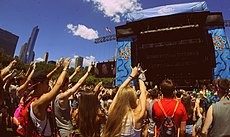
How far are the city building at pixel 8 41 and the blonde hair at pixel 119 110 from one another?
164 metres

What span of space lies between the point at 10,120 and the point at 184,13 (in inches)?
699

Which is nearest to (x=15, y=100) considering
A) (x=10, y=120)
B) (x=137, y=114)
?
(x=10, y=120)

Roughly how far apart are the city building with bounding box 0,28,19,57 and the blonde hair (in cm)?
16442

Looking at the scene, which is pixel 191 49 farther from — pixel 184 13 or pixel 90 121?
pixel 90 121

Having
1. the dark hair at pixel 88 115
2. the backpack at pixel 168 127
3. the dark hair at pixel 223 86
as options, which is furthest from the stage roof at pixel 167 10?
the dark hair at pixel 88 115

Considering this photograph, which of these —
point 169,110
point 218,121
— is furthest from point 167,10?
point 218,121

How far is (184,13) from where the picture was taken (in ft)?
57.4

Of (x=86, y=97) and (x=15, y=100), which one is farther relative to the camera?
(x=15, y=100)

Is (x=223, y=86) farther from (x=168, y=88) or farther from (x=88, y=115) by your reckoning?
(x=88, y=115)

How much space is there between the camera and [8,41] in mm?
154500

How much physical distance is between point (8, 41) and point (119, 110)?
578ft

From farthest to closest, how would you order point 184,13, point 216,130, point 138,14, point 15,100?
point 138,14 → point 184,13 → point 15,100 → point 216,130

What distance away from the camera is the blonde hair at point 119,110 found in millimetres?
2365

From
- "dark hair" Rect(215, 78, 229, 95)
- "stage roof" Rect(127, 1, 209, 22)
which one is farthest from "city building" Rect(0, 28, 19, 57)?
A: "dark hair" Rect(215, 78, 229, 95)
